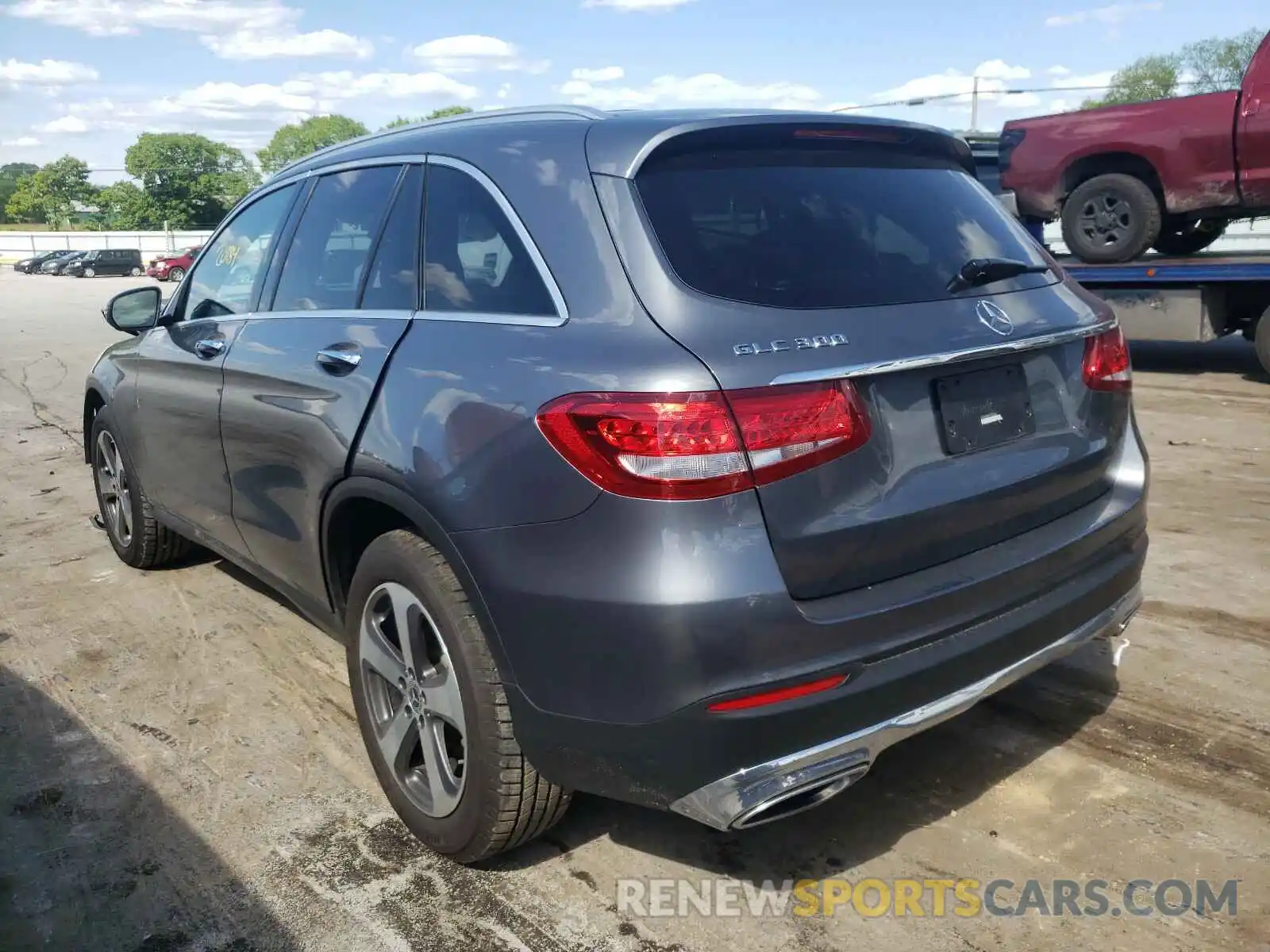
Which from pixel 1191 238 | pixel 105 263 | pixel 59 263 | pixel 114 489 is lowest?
pixel 114 489

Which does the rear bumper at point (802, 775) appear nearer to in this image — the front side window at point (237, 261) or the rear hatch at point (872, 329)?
the rear hatch at point (872, 329)

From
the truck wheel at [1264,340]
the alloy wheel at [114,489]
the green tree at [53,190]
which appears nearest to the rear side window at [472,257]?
the alloy wheel at [114,489]

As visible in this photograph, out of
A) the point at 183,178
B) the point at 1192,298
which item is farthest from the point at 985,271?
the point at 183,178

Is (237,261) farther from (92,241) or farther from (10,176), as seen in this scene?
(10,176)

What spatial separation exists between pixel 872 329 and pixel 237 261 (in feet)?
8.90

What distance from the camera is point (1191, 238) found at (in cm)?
1166

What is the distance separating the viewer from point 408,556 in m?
2.70

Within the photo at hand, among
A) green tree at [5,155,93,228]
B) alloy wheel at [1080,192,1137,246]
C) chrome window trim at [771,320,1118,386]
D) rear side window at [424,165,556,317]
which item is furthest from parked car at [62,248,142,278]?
green tree at [5,155,93,228]

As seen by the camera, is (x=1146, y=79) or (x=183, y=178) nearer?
(x=1146, y=79)

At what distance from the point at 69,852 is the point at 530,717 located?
1489 millimetres

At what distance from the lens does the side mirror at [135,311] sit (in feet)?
15.6

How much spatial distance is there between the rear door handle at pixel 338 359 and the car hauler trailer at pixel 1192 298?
326 inches

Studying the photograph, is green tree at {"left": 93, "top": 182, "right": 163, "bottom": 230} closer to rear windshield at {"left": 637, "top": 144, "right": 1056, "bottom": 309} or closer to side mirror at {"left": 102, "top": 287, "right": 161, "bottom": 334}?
side mirror at {"left": 102, "top": 287, "right": 161, "bottom": 334}

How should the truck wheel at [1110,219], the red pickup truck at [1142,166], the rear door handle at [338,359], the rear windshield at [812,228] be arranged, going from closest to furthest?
the rear windshield at [812,228]
the rear door handle at [338,359]
the red pickup truck at [1142,166]
the truck wheel at [1110,219]
